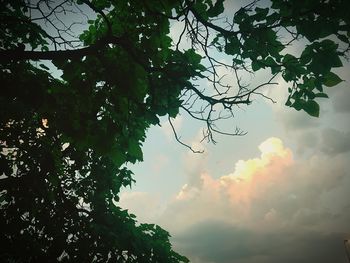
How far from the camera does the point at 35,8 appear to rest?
14.2 ft

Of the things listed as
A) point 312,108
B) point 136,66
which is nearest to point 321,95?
point 312,108

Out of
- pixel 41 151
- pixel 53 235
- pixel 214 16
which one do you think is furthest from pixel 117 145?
pixel 53 235

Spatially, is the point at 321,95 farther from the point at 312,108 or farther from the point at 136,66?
the point at 136,66

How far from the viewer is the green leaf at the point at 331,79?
2973 mm

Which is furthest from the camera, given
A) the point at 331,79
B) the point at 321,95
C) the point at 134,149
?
the point at 134,149

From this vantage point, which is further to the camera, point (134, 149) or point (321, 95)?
point (134, 149)

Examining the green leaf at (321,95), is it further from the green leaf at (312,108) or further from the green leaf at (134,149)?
the green leaf at (134,149)

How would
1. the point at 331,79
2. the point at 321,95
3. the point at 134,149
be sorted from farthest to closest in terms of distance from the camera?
the point at 134,149
the point at 321,95
the point at 331,79

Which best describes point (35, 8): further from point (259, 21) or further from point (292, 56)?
point (292, 56)

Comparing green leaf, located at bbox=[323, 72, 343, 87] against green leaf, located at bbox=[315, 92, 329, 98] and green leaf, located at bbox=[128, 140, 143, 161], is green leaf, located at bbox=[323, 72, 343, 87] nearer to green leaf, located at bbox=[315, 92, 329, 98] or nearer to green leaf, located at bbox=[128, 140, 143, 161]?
green leaf, located at bbox=[315, 92, 329, 98]

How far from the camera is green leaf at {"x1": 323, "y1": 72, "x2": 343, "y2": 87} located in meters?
2.97

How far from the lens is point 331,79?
2.99 metres

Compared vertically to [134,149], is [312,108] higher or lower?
higher

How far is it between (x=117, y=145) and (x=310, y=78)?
97.7 inches
